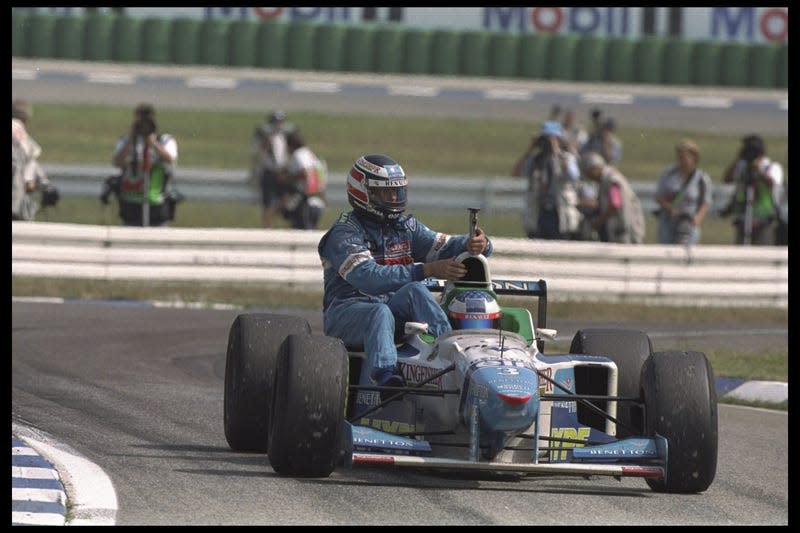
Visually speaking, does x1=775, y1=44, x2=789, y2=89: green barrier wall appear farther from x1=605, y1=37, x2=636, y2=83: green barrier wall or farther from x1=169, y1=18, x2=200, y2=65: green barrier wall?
x1=169, y1=18, x2=200, y2=65: green barrier wall

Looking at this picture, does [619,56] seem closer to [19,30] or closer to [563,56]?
[563,56]

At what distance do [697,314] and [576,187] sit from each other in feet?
6.19

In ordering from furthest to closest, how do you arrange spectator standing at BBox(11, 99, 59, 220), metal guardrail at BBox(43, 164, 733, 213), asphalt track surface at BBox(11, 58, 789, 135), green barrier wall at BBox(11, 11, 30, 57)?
1. green barrier wall at BBox(11, 11, 30, 57)
2. asphalt track surface at BBox(11, 58, 789, 135)
3. metal guardrail at BBox(43, 164, 733, 213)
4. spectator standing at BBox(11, 99, 59, 220)

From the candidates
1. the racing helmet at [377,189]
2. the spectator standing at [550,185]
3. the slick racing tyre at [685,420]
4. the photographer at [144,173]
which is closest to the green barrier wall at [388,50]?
the spectator standing at [550,185]

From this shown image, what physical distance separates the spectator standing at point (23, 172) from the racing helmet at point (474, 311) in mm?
9954

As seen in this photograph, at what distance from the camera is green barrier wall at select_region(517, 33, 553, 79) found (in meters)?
36.5

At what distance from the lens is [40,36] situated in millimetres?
36219

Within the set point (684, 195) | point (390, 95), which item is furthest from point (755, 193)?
point (390, 95)

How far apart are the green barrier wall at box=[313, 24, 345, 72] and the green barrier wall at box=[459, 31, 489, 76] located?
7.91 ft

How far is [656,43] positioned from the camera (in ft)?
119

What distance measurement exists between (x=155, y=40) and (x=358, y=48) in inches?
158

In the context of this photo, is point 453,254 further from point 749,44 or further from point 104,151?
point 749,44

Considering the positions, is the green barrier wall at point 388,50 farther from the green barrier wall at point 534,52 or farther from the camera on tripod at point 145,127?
the camera on tripod at point 145,127

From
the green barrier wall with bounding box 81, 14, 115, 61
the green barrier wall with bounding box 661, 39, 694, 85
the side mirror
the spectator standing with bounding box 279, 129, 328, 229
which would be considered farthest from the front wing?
the green barrier wall with bounding box 81, 14, 115, 61
